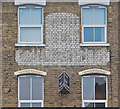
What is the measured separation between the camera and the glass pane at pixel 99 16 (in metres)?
10.3

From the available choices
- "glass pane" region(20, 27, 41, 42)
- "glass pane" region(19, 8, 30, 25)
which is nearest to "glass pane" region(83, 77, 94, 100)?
"glass pane" region(20, 27, 41, 42)

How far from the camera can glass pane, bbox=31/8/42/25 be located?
10336 millimetres

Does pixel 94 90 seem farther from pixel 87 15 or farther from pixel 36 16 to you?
pixel 36 16

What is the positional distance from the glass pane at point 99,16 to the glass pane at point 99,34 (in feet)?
0.79

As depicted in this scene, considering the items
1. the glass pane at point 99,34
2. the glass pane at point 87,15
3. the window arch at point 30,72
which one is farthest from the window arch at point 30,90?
the glass pane at point 87,15

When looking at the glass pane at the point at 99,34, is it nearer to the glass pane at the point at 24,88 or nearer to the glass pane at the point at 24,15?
the glass pane at the point at 24,15

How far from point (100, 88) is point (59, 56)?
6.80 ft

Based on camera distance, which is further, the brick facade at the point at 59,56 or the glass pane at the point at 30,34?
the glass pane at the point at 30,34

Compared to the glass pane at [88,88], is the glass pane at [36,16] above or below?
above

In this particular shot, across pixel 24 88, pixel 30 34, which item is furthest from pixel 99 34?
pixel 24 88

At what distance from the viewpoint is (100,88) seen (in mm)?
10180

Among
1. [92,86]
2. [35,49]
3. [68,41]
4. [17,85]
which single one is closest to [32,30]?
[35,49]

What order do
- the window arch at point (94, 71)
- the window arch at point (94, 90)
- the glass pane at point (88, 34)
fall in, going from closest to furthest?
1. the window arch at point (94, 71)
2. the window arch at point (94, 90)
3. the glass pane at point (88, 34)

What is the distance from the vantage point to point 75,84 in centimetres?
1001
